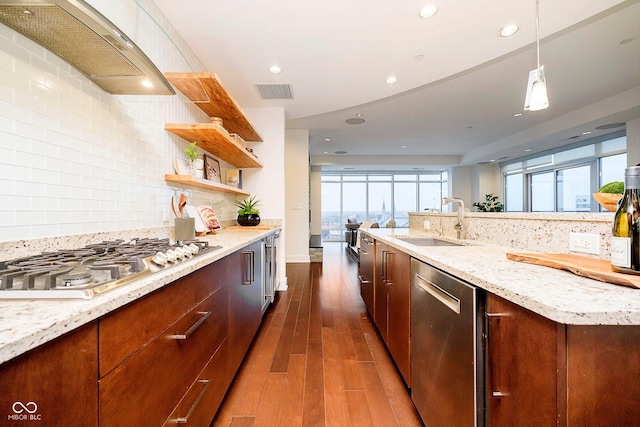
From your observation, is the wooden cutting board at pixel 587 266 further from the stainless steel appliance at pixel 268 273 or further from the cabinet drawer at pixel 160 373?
the stainless steel appliance at pixel 268 273

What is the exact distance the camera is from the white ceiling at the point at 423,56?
197 cm

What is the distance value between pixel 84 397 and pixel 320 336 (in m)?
1.92

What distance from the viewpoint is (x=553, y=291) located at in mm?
691

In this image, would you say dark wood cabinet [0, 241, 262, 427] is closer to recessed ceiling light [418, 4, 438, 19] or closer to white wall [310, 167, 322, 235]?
recessed ceiling light [418, 4, 438, 19]

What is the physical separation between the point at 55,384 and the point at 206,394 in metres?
0.82

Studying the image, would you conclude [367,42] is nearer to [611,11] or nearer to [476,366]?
[611,11]

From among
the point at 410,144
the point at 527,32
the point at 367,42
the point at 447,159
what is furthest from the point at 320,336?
the point at 447,159

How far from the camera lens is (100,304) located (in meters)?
0.58

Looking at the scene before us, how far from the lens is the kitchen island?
573 millimetres

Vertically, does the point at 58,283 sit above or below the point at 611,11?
below

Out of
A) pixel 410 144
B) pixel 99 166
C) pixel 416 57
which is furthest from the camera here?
pixel 410 144

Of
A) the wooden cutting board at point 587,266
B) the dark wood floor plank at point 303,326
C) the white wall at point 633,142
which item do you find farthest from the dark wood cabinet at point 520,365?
the white wall at point 633,142

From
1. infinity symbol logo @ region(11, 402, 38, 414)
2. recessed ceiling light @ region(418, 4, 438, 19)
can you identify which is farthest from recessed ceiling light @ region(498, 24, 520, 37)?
infinity symbol logo @ region(11, 402, 38, 414)

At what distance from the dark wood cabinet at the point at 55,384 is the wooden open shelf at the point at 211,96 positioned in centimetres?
200
